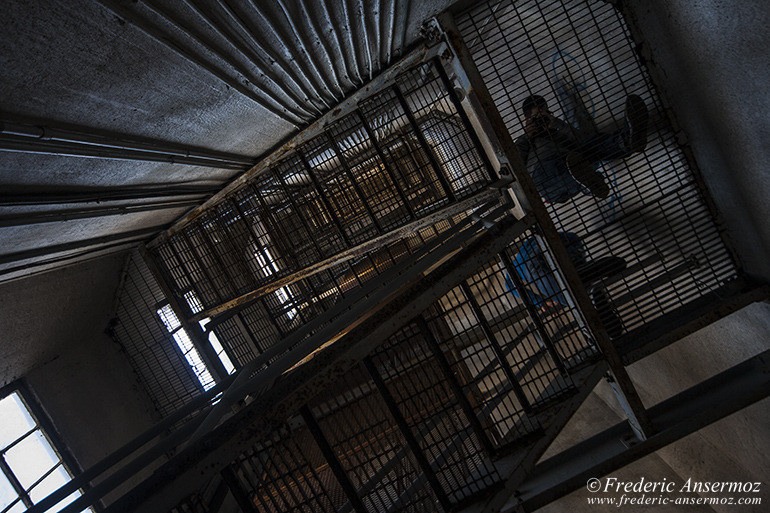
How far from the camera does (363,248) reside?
4.29 metres

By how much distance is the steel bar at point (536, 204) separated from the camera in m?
2.71

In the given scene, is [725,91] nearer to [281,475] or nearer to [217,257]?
[281,475]

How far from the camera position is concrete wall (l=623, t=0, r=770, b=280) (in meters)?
2.52

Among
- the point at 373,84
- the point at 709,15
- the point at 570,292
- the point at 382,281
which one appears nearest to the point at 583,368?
the point at 570,292

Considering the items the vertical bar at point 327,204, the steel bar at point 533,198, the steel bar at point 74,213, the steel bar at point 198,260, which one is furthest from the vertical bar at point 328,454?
the steel bar at point 198,260

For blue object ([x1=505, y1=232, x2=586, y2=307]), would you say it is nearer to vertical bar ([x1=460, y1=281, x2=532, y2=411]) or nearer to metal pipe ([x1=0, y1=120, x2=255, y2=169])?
vertical bar ([x1=460, y1=281, x2=532, y2=411])

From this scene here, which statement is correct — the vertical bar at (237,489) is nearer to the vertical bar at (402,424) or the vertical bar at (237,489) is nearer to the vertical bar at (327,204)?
the vertical bar at (402,424)

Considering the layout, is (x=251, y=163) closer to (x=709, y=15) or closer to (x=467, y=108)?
(x=467, y=108)

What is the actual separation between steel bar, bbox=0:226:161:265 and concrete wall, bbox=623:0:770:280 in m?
4.92

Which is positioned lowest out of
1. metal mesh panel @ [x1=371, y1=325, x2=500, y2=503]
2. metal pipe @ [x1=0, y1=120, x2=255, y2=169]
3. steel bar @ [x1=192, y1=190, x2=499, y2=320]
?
metal mesh panel @ [x1=371, y1=325, x2=500, y2=503]

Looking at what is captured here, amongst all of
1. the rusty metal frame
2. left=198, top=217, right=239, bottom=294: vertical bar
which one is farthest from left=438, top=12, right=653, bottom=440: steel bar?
left=198, top=217, right=239, bottom=294: vertical bar

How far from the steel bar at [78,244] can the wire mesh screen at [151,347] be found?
2192 mm

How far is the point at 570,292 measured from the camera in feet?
9.25

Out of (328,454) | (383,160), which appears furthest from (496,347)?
(383,160)
